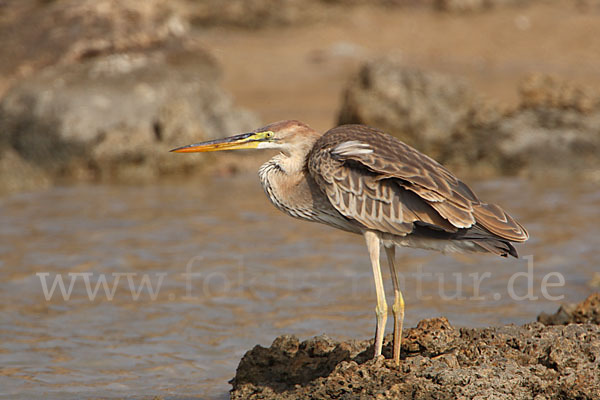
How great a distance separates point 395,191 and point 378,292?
52cm

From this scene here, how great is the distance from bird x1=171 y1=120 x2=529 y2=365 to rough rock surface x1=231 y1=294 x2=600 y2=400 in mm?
200

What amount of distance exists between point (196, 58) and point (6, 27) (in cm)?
250

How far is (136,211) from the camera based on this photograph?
941 centimetres

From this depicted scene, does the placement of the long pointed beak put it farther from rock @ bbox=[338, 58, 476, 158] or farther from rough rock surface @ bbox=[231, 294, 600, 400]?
rock @ bbox=[338, 58, 476, 158]

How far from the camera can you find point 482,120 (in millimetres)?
11008

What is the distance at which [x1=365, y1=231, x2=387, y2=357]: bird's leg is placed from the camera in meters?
4.44

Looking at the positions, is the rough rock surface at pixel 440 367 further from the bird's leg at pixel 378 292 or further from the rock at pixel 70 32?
the rock at pixel 70 32

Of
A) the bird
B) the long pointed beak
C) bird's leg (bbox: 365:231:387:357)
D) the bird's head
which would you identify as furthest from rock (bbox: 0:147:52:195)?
bird's leg (bbox: 365:231:387:357)

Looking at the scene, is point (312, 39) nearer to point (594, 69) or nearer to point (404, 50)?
point (404, 50)

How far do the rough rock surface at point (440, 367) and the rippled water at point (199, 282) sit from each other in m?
0.57

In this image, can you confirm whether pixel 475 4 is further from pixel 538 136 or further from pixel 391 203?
pixel 391 203

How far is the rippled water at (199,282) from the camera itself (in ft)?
18.6

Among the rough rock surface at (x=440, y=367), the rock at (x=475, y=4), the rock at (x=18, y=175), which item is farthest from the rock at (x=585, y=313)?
the rock at (x=475, y=4)

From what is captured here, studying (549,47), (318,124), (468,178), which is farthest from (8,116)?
(549,47)
